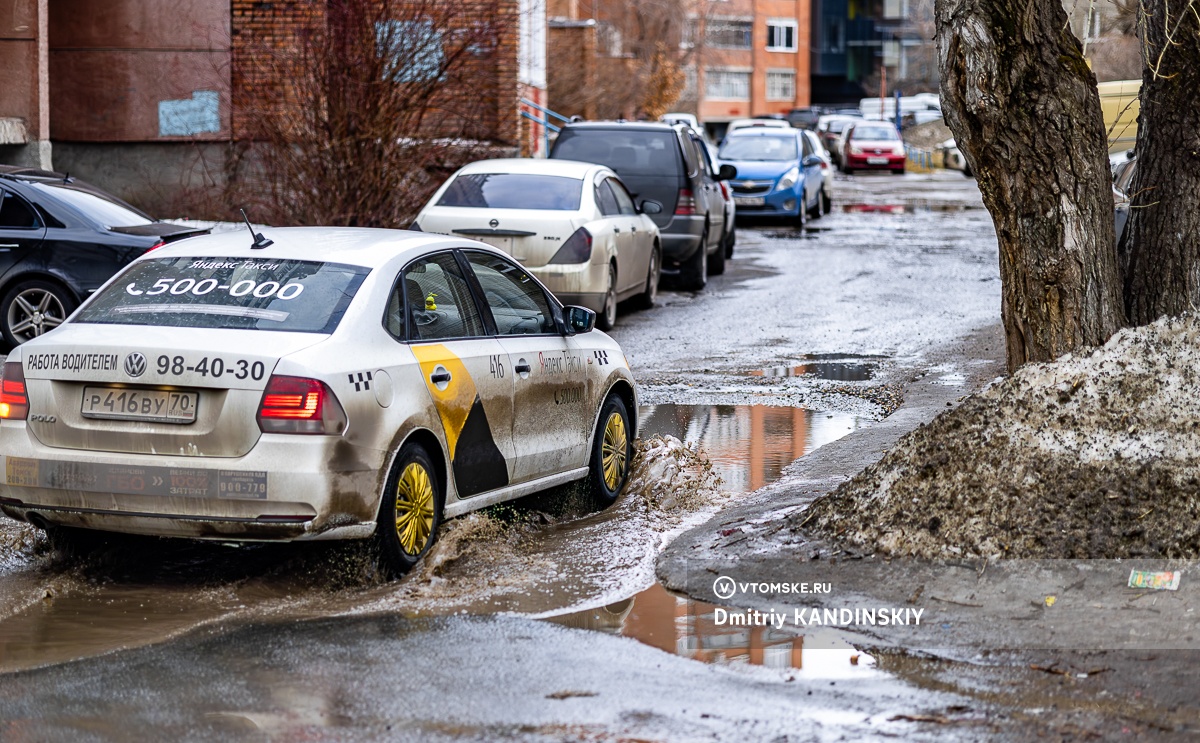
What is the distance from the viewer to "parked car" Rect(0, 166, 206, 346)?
43.2ft

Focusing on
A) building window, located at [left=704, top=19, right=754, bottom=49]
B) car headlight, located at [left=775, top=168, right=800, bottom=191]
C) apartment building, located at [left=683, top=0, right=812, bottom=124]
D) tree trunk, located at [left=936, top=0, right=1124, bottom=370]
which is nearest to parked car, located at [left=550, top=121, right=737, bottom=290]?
car headlight, located at [left=775, top=168, right=800, bottom=191]

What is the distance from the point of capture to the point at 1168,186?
25.0 ft

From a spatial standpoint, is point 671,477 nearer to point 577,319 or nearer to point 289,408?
point 577,319

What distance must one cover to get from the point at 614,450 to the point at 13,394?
10.4 feet

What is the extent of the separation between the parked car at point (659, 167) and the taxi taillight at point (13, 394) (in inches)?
497

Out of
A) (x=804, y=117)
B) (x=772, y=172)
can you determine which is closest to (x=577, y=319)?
(x=772, y=172)

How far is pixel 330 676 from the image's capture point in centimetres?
516

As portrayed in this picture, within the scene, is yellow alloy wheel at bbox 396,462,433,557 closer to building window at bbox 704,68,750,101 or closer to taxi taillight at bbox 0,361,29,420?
taxi taillight at bbox 0,361,29,420

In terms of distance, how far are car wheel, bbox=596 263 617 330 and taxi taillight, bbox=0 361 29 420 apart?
28.9 ft

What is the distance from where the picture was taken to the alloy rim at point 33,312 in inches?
517

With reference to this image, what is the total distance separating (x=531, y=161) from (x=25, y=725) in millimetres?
11314

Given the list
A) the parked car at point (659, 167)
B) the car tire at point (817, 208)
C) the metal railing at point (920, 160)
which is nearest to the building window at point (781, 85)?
the metal railing at point (920, 160)

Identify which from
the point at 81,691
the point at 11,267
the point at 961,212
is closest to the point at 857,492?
the point at 81,691

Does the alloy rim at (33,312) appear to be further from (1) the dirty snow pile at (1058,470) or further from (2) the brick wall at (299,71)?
(1) the dirty snow pile at (1058,470)
